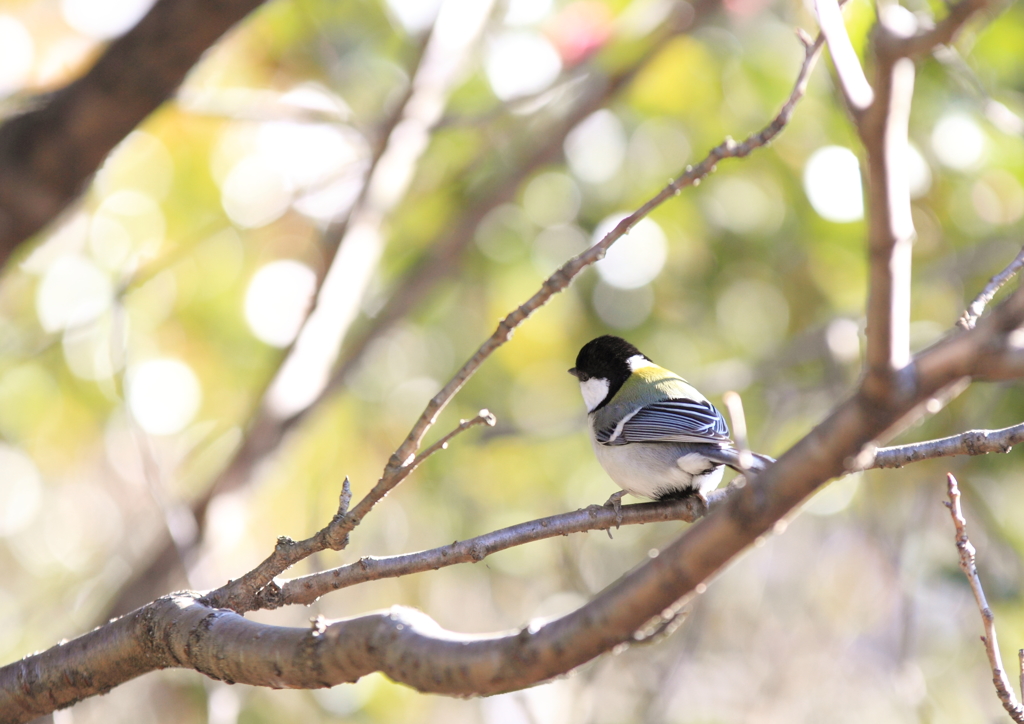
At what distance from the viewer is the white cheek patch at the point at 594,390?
346 centimetres

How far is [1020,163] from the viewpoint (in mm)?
3232

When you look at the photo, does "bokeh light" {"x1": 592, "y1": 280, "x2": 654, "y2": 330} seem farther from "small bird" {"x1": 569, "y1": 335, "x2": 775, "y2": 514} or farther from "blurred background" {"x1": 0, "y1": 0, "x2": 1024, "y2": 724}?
"small bird" {"x1": 569, "y1": 335, "x2": 775, "y2": 514}

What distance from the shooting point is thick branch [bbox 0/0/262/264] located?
2.52m

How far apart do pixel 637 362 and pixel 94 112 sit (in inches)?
84.7

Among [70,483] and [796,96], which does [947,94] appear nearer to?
[796,96]

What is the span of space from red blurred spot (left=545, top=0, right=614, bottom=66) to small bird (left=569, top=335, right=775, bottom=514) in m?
1.51

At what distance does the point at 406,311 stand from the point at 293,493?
1.30 metres

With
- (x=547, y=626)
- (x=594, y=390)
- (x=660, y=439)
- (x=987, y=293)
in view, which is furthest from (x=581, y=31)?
(x=547, y=626)

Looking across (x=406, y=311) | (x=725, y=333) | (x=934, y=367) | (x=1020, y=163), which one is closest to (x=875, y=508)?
(x=725, y=333)

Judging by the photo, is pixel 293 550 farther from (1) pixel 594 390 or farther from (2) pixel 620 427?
(1) pixel 594 390

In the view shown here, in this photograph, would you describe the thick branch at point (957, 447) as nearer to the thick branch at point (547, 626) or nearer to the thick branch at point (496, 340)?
the thick branch at point (496, 340)

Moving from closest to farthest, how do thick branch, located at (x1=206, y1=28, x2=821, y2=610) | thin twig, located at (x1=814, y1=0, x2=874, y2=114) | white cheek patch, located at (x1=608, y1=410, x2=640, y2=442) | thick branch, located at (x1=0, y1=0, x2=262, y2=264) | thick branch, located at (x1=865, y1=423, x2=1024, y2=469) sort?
thin twig, located at (x1=814, y1=0, x2=874, y2=114) < thick branch, located at (x1=206, y1=28, x2=821, y2=610) < thick branch, located at (x1=865, y1=423, x2=1024, y2=469) < thick branch, located at (x1=0, y1=0, x2=262, y2=264) < white cheek patch, located at (x1=608, y1=410, x2=640, y2=442)

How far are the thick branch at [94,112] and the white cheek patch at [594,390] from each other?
6.06 ft

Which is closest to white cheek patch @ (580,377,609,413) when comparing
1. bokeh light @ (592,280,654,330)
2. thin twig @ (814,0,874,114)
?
bokeh light @ (592,280,654,330)
